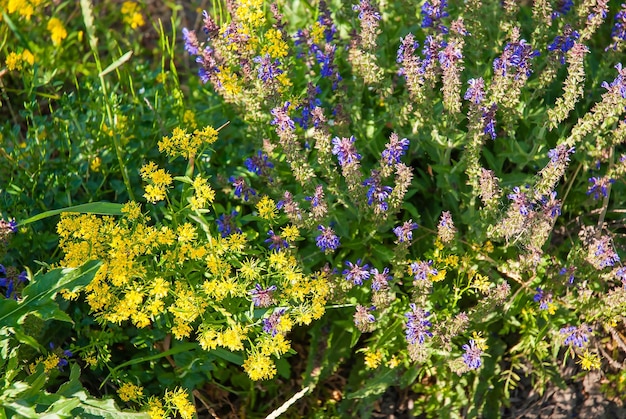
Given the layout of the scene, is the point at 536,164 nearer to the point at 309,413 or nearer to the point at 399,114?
the point at 399,114

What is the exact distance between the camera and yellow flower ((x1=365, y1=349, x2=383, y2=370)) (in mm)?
3369

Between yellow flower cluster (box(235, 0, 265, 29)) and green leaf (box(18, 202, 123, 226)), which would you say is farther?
yellow flower cluster (box(235, 0, 265, 29))

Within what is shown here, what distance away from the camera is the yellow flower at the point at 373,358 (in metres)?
3.37

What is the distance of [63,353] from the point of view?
321cm

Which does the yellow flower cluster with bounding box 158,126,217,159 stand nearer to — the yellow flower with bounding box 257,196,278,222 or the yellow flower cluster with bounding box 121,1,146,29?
the yellow flower with bounding box 257,196,278,222

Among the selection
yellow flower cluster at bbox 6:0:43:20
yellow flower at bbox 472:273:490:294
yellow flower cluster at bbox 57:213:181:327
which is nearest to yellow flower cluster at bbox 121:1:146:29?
yellow flower cluster at bbox 6:0:43:20

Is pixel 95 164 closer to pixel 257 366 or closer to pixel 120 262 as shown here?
pixel 120 262

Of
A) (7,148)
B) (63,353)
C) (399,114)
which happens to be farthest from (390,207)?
(7,148)

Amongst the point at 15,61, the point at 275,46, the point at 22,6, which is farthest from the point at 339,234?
the point at 22,6

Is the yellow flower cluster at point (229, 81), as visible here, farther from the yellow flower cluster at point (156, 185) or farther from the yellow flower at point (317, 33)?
the yellow flower cluster at point (156, 185)

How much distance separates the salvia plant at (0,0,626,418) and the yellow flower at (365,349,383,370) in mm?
13

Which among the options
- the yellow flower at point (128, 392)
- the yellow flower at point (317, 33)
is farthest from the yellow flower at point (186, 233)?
the yellow flower at point (317, 33)

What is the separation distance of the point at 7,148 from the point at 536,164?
9.40ft

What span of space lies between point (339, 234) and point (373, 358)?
0.63 m
